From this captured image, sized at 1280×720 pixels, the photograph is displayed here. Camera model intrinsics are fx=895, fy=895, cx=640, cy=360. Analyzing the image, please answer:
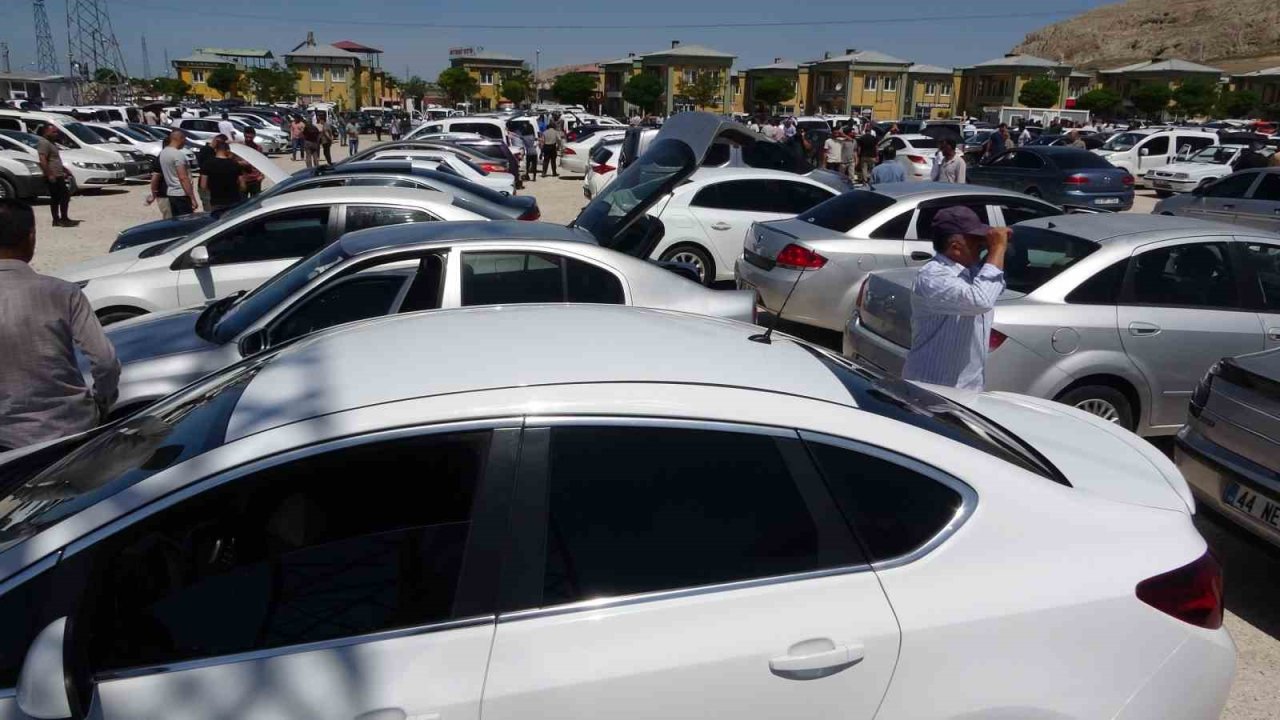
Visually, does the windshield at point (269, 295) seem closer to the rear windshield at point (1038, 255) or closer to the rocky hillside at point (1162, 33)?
the rear windshield at point (1038, 255)

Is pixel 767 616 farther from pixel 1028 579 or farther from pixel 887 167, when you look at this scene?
pixel 887 167

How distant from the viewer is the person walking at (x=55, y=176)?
14750 mm

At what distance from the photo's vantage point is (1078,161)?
61.7 feet

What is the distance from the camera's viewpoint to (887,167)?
1282 centimetres

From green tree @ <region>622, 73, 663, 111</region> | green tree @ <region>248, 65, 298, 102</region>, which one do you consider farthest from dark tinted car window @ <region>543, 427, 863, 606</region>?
green tree @ <region>248, 65, 298, 102</region>

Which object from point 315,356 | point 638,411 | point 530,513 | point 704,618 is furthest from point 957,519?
point 315,356

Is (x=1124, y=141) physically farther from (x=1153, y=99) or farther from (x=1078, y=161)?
(x=1153, y=99)

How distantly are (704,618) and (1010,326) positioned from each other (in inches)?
156

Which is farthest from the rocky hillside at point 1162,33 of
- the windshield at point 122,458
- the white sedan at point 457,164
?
the windshield at point 122,458

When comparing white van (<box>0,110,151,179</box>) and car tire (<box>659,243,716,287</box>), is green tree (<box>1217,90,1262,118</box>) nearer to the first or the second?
car tire (<box>659,243,716,287</box>)

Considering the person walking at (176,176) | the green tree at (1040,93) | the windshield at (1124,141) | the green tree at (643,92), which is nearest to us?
the person walking at (176,176)

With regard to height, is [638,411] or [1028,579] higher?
[638,411]

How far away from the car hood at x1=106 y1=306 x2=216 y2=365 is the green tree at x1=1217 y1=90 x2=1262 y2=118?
77.8 meters

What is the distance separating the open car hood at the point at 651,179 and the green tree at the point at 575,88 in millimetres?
78500
